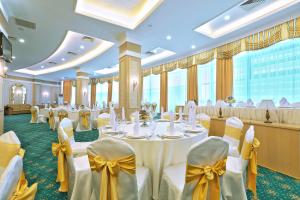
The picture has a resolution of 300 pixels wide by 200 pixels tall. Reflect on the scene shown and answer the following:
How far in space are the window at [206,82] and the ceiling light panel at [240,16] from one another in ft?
4.77

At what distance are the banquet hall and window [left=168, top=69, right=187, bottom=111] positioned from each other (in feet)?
0.17

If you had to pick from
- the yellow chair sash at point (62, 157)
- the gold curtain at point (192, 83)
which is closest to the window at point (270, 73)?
the gold curtain at point (192, 83)

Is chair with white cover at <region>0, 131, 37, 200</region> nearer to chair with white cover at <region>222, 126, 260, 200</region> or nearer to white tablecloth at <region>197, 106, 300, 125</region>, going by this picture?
chair with white cover at <region>222, 126, 260, 200</region>

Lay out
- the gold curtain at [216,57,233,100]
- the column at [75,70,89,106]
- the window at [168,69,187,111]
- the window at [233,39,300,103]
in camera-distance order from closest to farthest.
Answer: the window at [233,39,300,103], the gold curtain at [216,57,233,100], the window at [168,69,187,111], the column at [75,70,89,106]

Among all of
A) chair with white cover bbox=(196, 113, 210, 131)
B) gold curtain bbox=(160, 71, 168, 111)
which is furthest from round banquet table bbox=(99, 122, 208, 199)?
gold curtain bbox=(160, 71, 168, 111)

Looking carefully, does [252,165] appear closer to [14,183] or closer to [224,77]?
[14,183]

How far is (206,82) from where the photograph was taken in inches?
270

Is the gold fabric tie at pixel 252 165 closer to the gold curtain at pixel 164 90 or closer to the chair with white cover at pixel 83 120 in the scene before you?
the chair with white cover at pixel 83 120

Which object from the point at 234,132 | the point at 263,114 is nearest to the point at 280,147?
Result: the point at 263,114

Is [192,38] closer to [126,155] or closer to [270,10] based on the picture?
[270,10]

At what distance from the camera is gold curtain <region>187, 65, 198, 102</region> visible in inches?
282

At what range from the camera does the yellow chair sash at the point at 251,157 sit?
1.63m

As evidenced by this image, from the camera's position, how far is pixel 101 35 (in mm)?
5348

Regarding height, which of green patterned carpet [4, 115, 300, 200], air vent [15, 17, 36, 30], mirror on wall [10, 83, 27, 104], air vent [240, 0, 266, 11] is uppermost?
air vent [240, 0, 266, 11]
